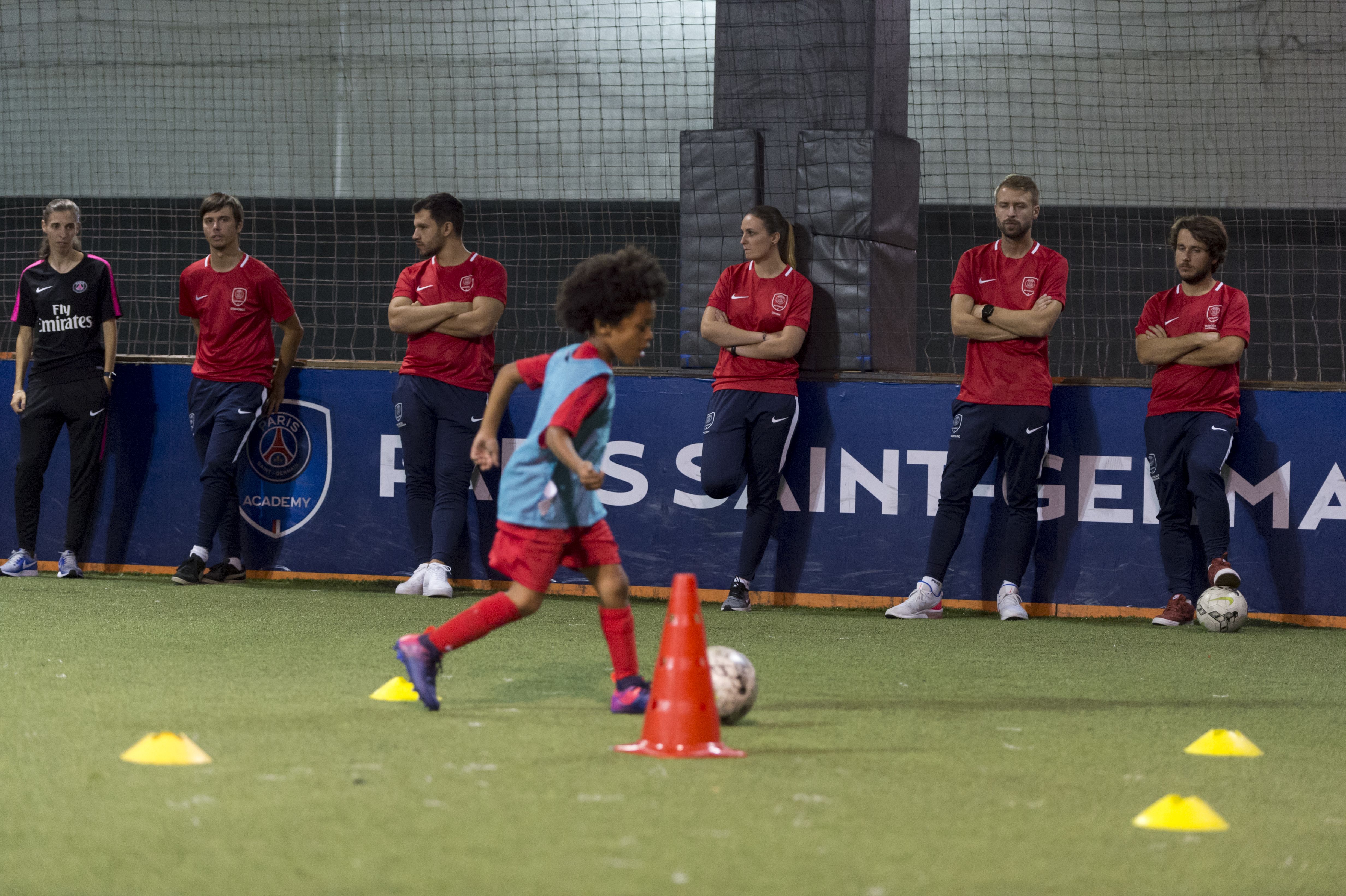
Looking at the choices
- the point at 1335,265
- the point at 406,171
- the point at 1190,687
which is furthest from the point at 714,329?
the point at 1335,265

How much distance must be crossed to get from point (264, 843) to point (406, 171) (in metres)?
11.2

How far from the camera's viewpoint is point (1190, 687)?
529 centimetres

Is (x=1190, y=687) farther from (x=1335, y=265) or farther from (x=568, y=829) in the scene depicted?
(x=1335, y=265)

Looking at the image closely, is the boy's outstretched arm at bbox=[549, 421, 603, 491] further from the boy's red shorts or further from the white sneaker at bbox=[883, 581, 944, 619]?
the white sneaker at bbox=[883, 581, 944, 619]

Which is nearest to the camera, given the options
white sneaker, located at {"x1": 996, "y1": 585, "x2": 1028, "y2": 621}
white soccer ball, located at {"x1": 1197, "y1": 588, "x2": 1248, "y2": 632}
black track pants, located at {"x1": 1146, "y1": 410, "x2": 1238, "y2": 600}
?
white soccer ball, located at {"x1": 1197, "y1": 588, "x2": 1248, "y2": 632}

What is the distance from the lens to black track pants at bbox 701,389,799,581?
7504 mm

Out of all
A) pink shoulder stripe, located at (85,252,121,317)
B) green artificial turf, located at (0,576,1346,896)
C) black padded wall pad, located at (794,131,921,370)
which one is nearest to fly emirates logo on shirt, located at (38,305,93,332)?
pink shoulder stripe, located at (85,252,121,317)

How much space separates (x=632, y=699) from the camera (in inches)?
170

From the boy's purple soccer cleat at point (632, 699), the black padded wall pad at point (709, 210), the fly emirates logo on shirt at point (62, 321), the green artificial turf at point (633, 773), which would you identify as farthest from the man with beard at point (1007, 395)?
the fly emirates logo on shirt at point (62, 321)

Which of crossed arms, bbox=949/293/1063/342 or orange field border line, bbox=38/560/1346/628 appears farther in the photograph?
orange field border line, bbox=38/560/1346/628

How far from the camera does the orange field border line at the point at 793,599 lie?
7.37 m

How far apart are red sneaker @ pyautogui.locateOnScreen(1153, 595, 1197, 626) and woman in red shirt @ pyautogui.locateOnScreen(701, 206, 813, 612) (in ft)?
6.96

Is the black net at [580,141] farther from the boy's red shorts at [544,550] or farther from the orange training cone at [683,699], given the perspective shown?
the orange training cone at [683,699]

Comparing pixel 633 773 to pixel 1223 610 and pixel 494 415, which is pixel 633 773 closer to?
pixel 494 415
